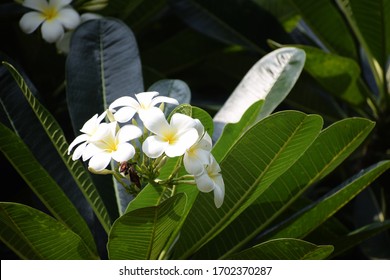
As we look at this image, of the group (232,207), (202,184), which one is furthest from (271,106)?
(202,184)

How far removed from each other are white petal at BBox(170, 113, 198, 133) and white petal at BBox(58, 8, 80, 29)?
639mm

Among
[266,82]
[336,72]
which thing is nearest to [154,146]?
[266,82]

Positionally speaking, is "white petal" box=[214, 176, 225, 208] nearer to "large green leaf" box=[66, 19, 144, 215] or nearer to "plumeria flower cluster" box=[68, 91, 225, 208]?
"plumeria flower cluster" box=[68, 91, 225, 208]

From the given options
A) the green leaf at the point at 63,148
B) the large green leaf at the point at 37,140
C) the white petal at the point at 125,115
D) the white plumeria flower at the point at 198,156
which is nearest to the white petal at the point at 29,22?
the large green leaf at the point at 37,140

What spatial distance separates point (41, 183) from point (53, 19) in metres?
0.53

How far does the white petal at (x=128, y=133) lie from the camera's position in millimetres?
1159

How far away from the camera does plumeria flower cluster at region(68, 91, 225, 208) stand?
1142mm

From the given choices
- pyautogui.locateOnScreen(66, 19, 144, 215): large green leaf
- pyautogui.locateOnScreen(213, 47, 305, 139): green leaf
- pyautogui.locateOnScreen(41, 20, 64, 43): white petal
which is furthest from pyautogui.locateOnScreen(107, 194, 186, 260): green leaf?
pyautogui.locateOnScreen(41, 20, 64, 43): white petal

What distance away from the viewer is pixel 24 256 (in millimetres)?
1320

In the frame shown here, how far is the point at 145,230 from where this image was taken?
45.9 inches

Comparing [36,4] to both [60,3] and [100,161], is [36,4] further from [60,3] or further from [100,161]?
[100,161]

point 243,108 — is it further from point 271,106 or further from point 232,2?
point 232,2

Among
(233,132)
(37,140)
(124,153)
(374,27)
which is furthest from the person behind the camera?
(374,27)

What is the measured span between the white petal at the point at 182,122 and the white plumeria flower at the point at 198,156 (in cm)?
1
